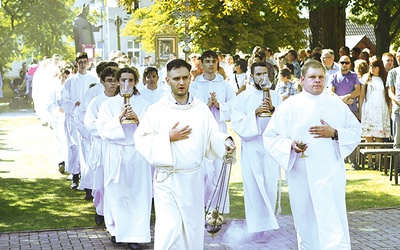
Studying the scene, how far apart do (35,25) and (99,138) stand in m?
36.5

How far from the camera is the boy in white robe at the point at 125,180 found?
10.7 m

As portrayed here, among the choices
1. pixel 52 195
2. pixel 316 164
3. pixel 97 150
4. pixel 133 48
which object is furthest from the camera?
pixel 133 48

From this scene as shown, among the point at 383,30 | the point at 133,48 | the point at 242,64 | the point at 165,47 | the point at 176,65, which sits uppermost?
the point at 383,30

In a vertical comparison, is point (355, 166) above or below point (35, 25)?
below

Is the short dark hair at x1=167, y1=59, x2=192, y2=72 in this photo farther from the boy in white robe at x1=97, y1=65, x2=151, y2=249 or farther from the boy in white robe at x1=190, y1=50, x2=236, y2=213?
the boy in white robe at x1=190, y1=50, x2=236, y2=213

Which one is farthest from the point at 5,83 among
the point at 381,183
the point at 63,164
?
the point at 381,183

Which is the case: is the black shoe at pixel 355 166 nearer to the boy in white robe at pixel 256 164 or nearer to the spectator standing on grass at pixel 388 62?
the spectator standing on grass at pixel 388 62

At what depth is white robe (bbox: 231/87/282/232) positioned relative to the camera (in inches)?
444

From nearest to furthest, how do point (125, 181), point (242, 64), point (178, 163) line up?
point (178, 163), point (125, 181), point (242, 64)

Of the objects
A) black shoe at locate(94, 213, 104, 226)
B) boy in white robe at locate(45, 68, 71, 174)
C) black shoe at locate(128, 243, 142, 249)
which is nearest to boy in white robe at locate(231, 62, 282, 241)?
black shoe at locate(128, 243, 142, 249)

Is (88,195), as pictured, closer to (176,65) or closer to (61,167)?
(61,167)

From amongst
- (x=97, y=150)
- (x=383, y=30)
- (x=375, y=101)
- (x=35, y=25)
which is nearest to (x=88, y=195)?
(x=97, y=150)

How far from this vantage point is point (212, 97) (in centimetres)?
1245

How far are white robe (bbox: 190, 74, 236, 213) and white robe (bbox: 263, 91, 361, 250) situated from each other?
10.8 feet
